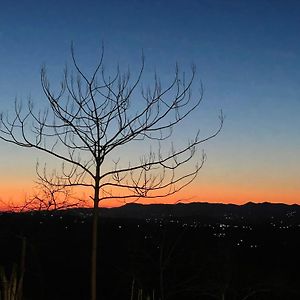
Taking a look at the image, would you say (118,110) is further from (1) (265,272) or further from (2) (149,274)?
(1) (265,272)

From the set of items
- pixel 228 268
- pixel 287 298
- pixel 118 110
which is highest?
pixel 118 110

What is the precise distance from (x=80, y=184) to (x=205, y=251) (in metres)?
20.9

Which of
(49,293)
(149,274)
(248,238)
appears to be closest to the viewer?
(149,274)

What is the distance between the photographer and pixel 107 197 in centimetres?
500

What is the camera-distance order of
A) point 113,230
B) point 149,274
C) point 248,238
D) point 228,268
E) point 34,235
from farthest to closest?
point 248,238
point 113,230
point 149,274
point 228,268
point 34,235

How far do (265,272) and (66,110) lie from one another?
3103cm

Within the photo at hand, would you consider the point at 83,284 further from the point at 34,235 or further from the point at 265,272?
the point at 34,235

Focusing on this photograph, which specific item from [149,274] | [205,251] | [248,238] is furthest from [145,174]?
[248,238]

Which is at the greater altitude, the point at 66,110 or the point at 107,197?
the point at 66,110

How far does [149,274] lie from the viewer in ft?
92.5

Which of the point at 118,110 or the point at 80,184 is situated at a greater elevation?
the point at 118,110


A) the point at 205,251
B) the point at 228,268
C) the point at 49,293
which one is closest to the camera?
the point at 228,268

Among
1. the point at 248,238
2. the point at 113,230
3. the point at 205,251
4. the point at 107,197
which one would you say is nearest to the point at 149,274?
the point at 205,251

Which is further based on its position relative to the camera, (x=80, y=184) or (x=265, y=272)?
(x=265, y=272)
